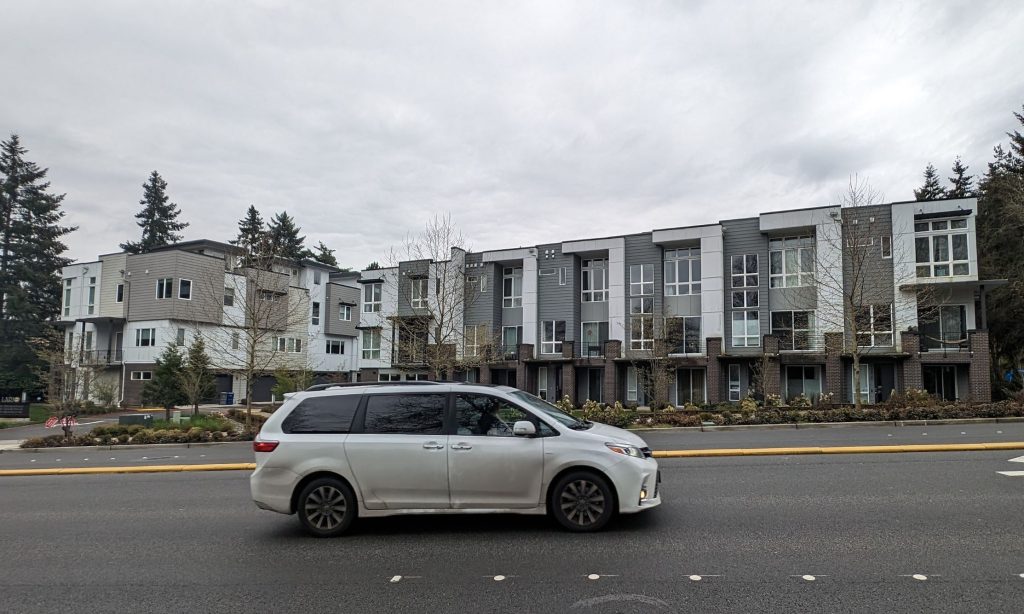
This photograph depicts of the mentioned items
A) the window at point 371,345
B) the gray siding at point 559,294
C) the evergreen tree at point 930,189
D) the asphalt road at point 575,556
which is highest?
the evergreen tree at point 930,189

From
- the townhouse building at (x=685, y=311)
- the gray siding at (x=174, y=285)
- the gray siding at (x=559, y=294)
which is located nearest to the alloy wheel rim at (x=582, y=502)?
the townhouse building at (x=685, y=311)

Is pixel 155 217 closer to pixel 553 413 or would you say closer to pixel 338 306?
pixel 338 306

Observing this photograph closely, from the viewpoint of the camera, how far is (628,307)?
35750 mm

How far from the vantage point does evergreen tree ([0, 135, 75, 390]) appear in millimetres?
58688

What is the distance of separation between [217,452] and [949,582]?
658 inches

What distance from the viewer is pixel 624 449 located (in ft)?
21.3

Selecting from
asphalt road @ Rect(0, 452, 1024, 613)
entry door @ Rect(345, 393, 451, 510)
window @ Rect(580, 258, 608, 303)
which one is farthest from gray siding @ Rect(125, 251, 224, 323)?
entry door @ Rect(345, 393, 451, 510)

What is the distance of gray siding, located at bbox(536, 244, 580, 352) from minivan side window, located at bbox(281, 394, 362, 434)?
3046 centimetres

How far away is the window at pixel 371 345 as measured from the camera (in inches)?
1689

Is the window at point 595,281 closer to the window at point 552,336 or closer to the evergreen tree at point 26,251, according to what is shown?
the window at point 552,336

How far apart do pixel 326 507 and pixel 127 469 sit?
8964 millimetres

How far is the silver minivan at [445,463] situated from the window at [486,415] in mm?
11

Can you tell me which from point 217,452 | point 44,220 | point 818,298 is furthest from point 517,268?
point 44,220

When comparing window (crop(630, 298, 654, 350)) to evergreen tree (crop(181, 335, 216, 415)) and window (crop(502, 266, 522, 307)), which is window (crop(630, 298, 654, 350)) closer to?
window (crop(502, 266, 522, 307))
